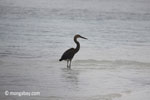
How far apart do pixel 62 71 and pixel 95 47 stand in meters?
6.04

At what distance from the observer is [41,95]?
958cm

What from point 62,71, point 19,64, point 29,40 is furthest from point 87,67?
point 29,40

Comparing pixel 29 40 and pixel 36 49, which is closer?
pixel 36 49

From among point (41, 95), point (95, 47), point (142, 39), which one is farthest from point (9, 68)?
point (142, 39)

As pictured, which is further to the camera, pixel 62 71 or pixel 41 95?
pixel 62 71

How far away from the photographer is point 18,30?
24.8 meters

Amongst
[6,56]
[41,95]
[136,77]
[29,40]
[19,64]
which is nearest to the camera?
[41,95]

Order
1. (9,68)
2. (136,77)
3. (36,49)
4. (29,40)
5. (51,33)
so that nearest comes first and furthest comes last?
(136,77)
(9,68)
(36,49)
(29,40)
(51,33)

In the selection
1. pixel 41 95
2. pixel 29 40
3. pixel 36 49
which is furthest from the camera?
pixel 29 40

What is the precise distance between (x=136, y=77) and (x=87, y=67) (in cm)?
199

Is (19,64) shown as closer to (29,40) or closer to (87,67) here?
(87,67)

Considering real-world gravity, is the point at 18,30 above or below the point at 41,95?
above

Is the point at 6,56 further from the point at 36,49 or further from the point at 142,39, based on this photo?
the point at 142,39

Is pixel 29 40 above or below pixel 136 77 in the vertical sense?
above
